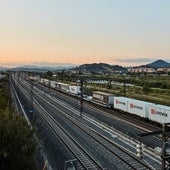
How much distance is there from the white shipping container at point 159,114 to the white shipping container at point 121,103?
9.62 metres

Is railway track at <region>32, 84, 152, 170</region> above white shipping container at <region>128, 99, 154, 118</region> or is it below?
below

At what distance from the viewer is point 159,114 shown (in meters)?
38.5

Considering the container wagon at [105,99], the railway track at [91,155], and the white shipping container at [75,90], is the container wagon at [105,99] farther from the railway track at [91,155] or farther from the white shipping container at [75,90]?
the railway track at [91,155]

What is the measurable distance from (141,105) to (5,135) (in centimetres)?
2995

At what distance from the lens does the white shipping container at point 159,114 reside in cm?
3675

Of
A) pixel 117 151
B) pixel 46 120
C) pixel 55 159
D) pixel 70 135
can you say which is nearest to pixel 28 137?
pixel 55 159

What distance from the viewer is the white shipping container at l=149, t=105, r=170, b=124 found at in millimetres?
36750

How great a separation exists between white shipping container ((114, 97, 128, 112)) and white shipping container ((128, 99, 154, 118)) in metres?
1.60

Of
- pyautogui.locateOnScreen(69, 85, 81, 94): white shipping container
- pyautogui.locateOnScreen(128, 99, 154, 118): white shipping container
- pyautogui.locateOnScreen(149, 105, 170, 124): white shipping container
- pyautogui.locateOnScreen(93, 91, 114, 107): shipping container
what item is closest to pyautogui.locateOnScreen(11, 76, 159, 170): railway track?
pyautogui.locateOnScreen(149, 105, 170, 124): white shipping container

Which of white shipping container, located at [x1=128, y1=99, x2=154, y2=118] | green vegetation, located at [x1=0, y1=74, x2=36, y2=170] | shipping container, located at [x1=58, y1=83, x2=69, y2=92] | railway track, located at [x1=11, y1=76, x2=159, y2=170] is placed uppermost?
green vegetation, located at [x1=0, y1=74, x2=36, y2=170]

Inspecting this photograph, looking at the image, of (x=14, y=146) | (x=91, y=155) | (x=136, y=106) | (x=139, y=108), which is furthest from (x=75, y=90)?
(x=14, y=146)

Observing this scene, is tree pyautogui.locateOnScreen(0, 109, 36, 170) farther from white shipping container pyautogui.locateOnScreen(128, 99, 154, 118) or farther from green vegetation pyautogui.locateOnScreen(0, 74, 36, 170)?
white shipping container pyautogui.locateOnScreen(128, 99, 154, 118)

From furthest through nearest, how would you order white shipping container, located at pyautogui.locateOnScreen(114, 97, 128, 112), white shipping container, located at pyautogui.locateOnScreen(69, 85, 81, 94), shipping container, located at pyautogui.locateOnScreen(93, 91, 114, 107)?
white shipping container, located at pyautogui.locateOnScreen(69, 85, 81, 94), shipping container, located at pyautogui.locateOnScreen(93, 91, 114, 107), white shipping container, located at pyautogui.locateOnScreen(114, 97, 128, 112)

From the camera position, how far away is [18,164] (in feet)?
54.0
